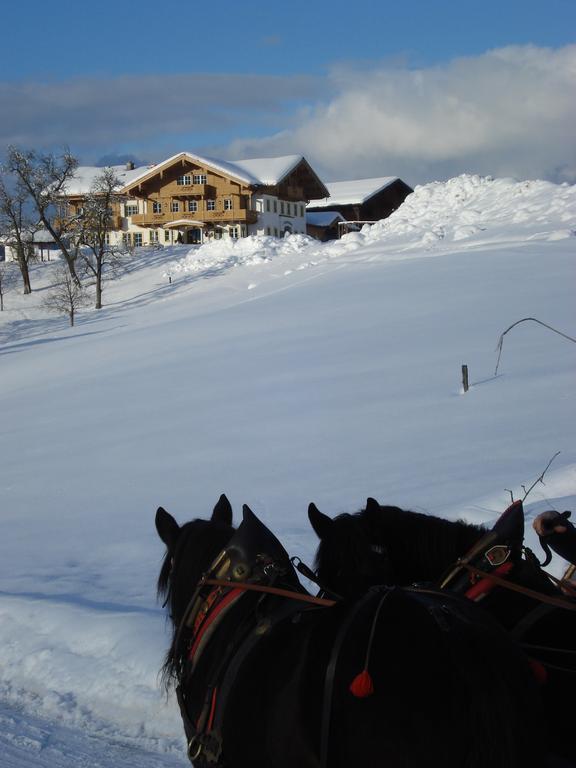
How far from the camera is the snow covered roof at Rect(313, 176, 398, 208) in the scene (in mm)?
67994

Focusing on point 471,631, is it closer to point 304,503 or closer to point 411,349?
point 304,503

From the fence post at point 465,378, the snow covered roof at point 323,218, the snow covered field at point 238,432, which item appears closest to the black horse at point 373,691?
the snow covered field at point 238,432

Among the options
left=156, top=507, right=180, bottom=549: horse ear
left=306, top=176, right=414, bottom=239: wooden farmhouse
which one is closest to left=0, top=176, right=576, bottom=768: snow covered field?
left=156, top=507, right=180, bottom=549: horse ear

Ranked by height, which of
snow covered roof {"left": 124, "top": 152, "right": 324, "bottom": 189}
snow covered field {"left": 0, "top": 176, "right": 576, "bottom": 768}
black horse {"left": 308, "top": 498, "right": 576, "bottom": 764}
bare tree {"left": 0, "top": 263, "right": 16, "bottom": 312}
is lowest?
snow covered field {"left": 0, "top": 176, "right": 576, "bottom": 768}

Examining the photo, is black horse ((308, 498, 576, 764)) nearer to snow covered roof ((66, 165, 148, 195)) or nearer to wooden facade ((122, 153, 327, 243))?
wooden facade ((122, 153, 327, 243))

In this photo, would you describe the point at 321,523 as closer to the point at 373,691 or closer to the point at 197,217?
the point at 373,691

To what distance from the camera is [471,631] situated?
7.29 feet

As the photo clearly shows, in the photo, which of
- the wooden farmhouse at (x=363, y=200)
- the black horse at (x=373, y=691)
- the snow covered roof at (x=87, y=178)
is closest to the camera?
the black horse at (x=373, y=691)

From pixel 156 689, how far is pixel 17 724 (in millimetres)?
789

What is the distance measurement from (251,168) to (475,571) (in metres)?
58.0

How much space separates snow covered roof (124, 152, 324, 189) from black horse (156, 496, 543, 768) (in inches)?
2141

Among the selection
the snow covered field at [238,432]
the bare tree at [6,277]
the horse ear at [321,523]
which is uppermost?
the horse ear at [321,523]

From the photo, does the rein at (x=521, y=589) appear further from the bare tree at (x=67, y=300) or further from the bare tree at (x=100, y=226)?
the bare tree at (x=100, y=226)

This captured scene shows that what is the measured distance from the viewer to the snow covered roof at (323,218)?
2559 inches
